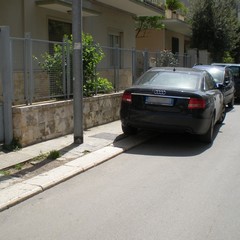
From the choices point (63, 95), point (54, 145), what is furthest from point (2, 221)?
point (63, 95)

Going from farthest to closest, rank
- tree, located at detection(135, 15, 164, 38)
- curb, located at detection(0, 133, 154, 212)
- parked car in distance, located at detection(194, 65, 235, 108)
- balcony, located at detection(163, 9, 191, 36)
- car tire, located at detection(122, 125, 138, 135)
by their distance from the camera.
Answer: balcony, located at detection(163, 9, 191, 36) < tree, located at detection(135, 15, 164, 38) < parked car in distance, located at detection(194, 65, 235, 108) < car tire, located at detection(122, 125, 138, 135) < curb, located at detection(0, 133, 154, 212)

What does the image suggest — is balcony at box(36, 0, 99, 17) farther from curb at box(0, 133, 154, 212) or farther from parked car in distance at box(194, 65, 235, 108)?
curb at box(0, 133, 154, 212)

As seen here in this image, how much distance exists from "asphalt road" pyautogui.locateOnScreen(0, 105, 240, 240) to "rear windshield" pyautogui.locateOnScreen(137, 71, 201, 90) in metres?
1.63

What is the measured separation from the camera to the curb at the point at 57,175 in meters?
5.54

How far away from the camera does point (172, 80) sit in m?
9.30

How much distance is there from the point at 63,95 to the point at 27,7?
4.37 meters

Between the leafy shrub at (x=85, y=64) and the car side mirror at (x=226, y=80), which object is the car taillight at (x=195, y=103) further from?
the car side mirror at (x=226, y=80)

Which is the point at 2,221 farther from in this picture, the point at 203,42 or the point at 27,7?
the point at 203,42

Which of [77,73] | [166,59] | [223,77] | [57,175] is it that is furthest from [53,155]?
[166,59]

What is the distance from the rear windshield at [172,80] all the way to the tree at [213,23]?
64.6ft

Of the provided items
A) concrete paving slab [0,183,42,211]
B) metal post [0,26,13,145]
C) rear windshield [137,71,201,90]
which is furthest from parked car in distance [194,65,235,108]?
concrete paving slab [0,183,42,211]

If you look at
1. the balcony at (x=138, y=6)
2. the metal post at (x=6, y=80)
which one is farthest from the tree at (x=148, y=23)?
the metal post at (x=6, y=80)

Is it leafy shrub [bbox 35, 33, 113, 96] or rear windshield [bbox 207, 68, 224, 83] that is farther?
rear windshield [bbox 207, 68, 224, 83]

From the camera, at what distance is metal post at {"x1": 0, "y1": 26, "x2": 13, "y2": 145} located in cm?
780
